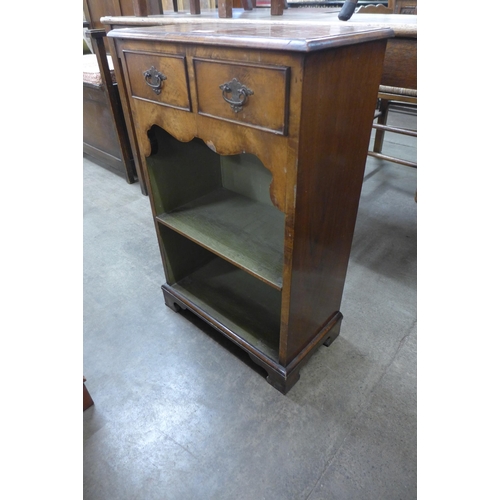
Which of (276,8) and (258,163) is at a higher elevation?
(276,8)

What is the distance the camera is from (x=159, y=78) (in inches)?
40.7

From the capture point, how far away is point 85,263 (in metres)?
2.05

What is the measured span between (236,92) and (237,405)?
3.39 ft

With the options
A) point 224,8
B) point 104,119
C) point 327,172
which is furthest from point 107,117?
point 327,172

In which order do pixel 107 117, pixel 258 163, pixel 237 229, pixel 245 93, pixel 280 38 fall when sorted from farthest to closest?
pixel 107 117, pixel 258 163, pixel 237 229, pixel 245 93, pixel 280 38

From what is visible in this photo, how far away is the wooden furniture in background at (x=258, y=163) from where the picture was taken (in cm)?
80

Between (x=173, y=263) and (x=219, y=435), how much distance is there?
73 cm

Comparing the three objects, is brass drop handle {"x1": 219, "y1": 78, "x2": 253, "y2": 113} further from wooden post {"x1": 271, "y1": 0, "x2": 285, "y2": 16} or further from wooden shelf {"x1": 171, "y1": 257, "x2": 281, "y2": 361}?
wooden post {"x1": 271, "y1": 0, "x2": 285, "y2": 16}

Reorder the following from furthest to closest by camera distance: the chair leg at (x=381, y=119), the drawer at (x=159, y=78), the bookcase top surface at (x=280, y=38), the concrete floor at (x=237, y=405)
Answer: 1. the chair leg at (x=381, y=119)
2. the concrete floor at (x=237, y=405)
3. the drawer at (x=159, y=78)
4. the bookcase top surface at (x=280, y=38)

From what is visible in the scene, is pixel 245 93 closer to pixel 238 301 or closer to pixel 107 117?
pixel 238 301

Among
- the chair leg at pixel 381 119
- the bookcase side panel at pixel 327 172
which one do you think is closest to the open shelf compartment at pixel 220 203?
the bookcase side panel at pixel 327 172

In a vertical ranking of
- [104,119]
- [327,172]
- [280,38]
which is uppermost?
[280,38]

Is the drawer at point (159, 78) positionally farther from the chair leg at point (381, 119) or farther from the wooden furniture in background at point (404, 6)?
the wooden furniture in background at point (404, 6)

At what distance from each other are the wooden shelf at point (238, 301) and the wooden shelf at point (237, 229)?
32cm
